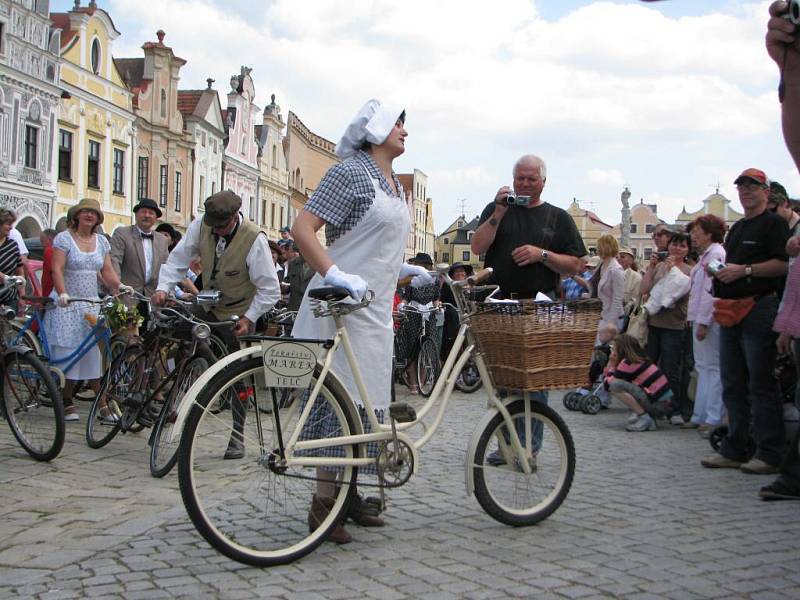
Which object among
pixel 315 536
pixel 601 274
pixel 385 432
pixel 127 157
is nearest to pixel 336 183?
pixel 385 432

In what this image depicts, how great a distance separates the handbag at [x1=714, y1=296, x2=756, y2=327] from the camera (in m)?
6.94

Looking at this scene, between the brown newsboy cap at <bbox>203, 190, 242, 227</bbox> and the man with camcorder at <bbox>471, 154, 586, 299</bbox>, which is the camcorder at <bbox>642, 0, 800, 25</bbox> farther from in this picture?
the brown newsboy cap at <bbox>203, 190, 242, 227</bbox>

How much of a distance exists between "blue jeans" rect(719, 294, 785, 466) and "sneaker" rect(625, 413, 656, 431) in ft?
8.09

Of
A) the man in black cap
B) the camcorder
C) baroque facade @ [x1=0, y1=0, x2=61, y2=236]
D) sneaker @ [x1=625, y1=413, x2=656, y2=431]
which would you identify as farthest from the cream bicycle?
baroque facade @ [x1=0, y1=0, x2=61, y2=236]

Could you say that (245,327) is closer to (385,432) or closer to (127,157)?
(385,432)

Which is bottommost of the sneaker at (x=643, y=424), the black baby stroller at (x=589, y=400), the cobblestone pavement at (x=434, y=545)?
the cobblestone pavement at (x=434, y=545)

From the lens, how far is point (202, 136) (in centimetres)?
5306

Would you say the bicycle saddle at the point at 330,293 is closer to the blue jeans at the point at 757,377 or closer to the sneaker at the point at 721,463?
the blue jeans at the point at 757,377

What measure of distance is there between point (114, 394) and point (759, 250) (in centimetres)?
490

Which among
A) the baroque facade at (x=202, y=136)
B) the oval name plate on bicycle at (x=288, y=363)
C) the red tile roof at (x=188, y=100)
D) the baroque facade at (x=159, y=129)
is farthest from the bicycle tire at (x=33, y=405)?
the red tile roof at (x=188, y=100)

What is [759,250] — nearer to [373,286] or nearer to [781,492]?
[781,492]

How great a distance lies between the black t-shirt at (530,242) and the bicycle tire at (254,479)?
234 cm

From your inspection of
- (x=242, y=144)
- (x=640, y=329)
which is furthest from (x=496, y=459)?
(x=242, y=144)

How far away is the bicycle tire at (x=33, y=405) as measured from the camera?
6711 millimetres
